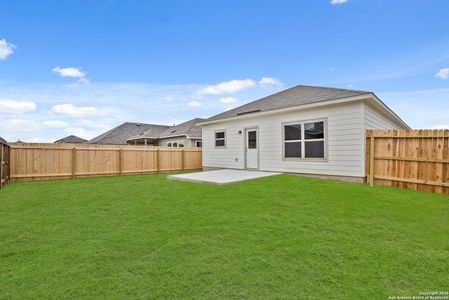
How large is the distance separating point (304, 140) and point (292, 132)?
0.62m

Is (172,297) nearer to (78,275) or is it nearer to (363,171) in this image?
(78,275)

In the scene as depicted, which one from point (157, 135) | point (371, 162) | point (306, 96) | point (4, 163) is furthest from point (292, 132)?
point (157, 135)

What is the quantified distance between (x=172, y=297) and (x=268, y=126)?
8561 millimetres

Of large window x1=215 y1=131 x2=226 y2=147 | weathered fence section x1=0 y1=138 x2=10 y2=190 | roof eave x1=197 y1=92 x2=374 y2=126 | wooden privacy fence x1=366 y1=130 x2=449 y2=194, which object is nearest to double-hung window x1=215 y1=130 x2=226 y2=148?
large window x1=215 y1=131 x2=226 y2=147

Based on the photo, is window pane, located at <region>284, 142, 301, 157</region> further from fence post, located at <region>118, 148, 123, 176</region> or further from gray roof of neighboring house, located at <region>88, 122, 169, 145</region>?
gray roof of neighboring house, located at <region>88, 122, 169, 145</region>

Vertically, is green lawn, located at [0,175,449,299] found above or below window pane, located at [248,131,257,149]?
below

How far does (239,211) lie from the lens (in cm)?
430

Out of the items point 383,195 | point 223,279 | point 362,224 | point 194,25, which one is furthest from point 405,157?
point 194,25

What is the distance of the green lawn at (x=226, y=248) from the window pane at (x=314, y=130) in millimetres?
3550

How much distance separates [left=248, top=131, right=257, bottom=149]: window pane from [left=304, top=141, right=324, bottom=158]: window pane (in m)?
2.46

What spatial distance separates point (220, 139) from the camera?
39.2ft

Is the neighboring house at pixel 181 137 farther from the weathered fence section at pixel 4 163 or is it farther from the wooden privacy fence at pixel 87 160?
the weathered fence section at pixel 4 163

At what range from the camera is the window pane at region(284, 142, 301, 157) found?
8.80 m

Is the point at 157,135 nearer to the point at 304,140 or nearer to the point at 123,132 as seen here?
the point at 123,132
